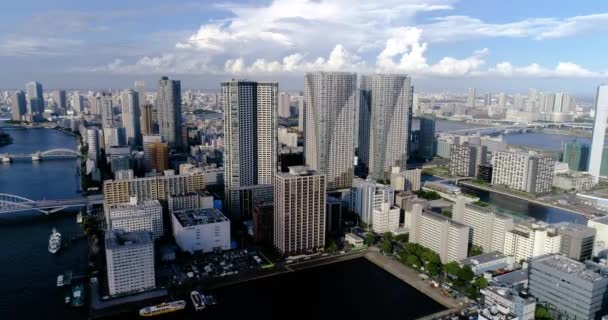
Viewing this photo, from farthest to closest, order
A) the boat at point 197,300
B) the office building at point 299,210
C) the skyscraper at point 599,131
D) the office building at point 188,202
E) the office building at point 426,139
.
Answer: the office building at point 426,139 < the skyscraper at point 599,131 < the office building at point 188,202 < the office building at point 299,210 < the boat at point 197,300

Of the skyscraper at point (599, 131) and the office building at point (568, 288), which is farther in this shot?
the skyscraper at point (599, 131)

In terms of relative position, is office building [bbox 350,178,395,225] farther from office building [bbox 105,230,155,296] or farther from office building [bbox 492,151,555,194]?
office building [bbox 492,151,555,194]

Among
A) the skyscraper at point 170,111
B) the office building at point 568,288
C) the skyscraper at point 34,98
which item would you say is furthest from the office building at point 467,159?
the skyscraper at point 34,98

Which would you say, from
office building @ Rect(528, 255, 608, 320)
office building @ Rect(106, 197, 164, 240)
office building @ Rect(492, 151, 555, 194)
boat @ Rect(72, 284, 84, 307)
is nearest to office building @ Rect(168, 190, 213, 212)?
office building @ Rect(106, 197, 164, 240)

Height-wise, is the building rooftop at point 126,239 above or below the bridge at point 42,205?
above

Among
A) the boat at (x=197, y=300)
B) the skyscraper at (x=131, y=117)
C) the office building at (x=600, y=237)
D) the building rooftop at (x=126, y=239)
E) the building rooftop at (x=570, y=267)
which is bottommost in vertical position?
the boat at (x=197, y=300)

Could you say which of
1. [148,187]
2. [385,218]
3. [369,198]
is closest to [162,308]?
[148,187]

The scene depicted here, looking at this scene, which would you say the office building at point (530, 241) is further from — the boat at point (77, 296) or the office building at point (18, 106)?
the office building at point (18, 106)
